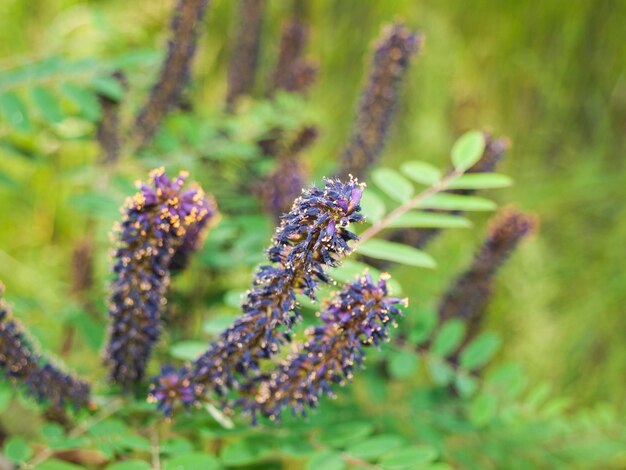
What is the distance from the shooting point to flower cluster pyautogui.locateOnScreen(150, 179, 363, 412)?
0.49m

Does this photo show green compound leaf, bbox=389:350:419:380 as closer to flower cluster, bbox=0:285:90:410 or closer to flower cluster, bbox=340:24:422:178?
flower cluster, bbox=340:24:422:178

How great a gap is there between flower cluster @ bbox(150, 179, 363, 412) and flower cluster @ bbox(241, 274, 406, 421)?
21 millimetres

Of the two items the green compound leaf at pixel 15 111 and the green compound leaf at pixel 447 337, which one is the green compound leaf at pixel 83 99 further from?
the green compound leaf at pixel 447 337

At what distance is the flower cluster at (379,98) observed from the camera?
925 millimetres

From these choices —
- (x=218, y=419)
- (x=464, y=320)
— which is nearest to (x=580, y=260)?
(x=464, y=320)

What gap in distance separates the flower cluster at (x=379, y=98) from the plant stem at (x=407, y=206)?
116 millimetres

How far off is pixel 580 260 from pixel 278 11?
0.87 m

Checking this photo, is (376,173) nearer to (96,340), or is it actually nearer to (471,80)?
(96,340)

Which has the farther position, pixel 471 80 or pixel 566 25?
pixel 471 80

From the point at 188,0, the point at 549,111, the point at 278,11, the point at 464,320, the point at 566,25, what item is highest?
the point at 278,11

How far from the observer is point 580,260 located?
177cm

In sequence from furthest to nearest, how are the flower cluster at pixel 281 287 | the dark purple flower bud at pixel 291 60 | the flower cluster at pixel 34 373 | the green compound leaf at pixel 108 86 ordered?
the dark purple flower bud at pixel 291 60, the green compound leaf at pixel 108 86, the flower cluster at pixel 34 373, the flower cluster at pixel 281 287

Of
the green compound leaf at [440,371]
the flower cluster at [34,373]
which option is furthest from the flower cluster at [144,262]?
the green compound leaf at [440,371]

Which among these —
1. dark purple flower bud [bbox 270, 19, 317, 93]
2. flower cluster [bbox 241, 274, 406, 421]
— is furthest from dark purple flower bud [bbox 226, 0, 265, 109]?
flower cluster [bbox 241, 274, 406, 421]
